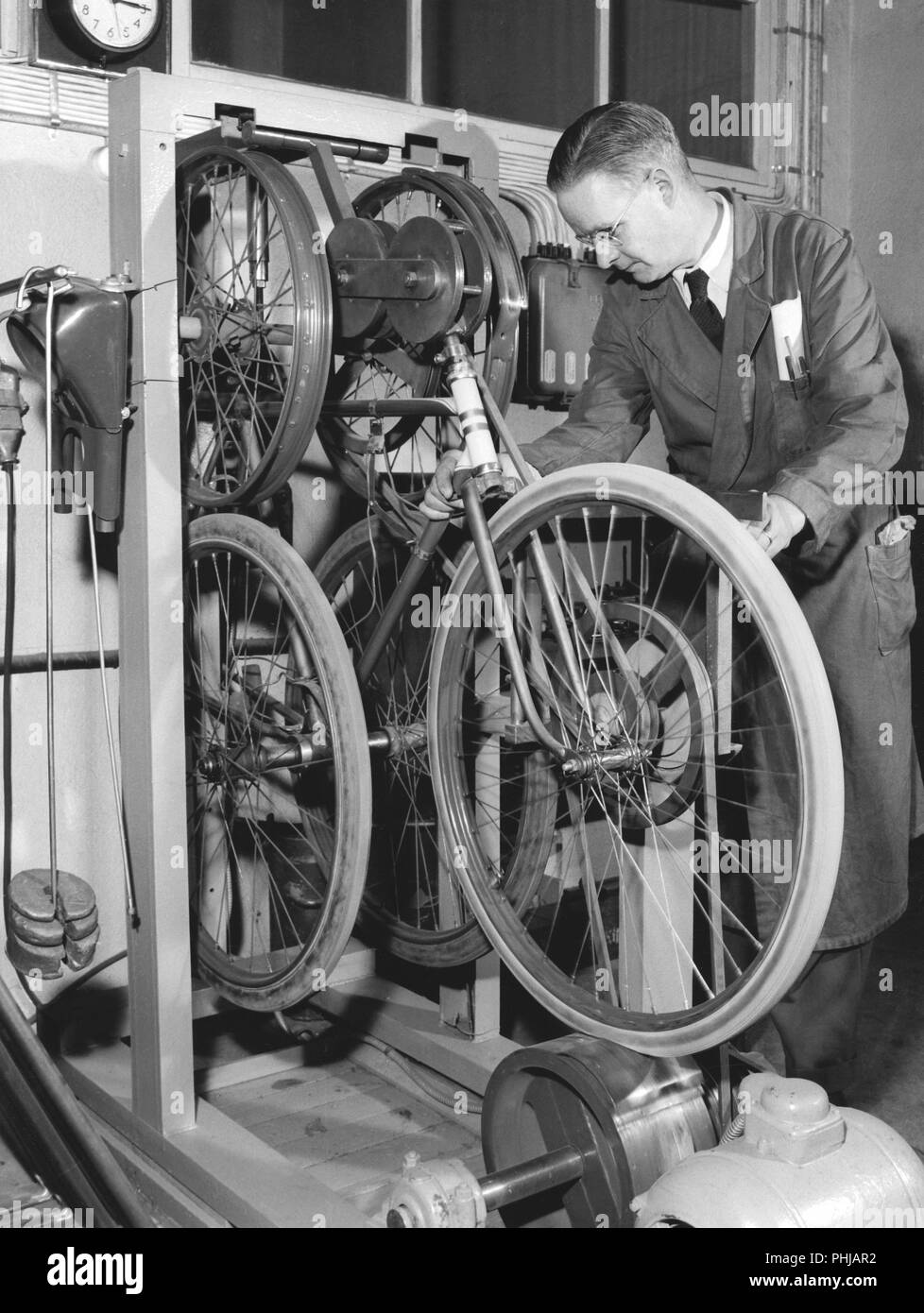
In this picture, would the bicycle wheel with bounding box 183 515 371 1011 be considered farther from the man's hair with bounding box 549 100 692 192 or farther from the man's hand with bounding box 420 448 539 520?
the man's hair with bounding box 549 100 692 192

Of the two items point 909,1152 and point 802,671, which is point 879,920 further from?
point 802,671

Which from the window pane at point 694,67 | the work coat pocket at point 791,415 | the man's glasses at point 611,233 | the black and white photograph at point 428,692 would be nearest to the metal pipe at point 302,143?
the black and white photograph at point 428,692

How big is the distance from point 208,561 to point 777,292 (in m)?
1.31

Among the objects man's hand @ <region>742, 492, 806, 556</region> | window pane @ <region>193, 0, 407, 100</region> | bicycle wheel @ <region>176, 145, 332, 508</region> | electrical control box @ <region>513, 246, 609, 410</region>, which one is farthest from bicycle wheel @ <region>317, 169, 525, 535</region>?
window pane @ <region>193, 0, 407, 100</region>

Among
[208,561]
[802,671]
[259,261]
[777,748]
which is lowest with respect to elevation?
[777,748]

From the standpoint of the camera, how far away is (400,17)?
3.31m

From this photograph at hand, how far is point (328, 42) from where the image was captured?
10.8 feet

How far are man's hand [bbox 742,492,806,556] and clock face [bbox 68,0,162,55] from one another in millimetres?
1757

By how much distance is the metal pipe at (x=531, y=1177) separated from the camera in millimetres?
1712

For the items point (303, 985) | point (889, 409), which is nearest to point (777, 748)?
point (889, 409)

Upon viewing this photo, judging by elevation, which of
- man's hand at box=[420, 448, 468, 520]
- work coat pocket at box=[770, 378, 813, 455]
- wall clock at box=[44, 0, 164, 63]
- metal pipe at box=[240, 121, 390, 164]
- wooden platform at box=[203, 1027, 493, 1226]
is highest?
wall clock at box=[44, 0, 164, 63]

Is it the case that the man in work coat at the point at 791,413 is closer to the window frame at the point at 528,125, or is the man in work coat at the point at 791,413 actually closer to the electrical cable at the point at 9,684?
the window frame at the point at 528,125

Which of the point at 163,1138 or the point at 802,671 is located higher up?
the point at 802,671

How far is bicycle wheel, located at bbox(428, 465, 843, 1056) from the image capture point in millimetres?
1495
